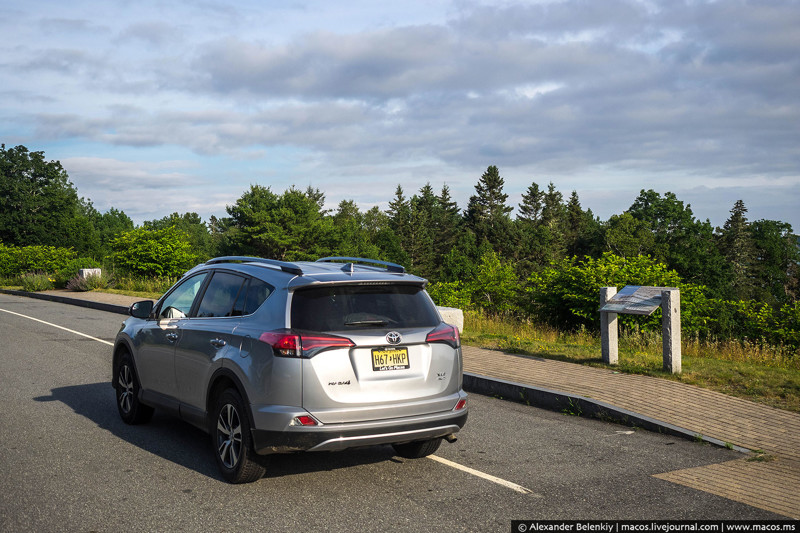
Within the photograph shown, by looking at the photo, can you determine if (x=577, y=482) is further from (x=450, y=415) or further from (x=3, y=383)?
(x=3, y=383)

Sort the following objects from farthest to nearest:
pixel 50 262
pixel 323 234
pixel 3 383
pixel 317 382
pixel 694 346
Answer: pixel 323 234, pixel 50 262, pixel 694 346, pixel 3 383, pixel 317 382

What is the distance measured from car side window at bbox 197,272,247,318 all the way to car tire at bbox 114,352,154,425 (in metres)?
1.52

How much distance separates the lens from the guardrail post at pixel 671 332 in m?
9.86

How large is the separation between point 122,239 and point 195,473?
28684 millimetres

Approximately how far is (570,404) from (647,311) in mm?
2590

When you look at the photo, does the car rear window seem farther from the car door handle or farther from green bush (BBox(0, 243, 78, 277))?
green bush (BBox(0, 243, 78, 277))

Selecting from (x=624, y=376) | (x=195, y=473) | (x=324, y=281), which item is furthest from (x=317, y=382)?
(x=624, y=376)

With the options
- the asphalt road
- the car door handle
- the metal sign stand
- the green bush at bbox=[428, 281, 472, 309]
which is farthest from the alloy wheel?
the green bush at bbox=[428, 281, 472, 309]

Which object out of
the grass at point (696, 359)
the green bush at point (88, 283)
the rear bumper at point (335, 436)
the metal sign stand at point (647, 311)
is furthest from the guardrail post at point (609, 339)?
the green bush at point (88, 283)

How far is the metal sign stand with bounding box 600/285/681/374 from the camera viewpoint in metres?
9.88

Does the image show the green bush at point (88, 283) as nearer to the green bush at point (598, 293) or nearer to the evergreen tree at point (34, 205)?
the green bush at point (598, 293)

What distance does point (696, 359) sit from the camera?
11359mm

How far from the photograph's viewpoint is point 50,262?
4091 cm

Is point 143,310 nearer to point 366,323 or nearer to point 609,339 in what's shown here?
point 366,323
